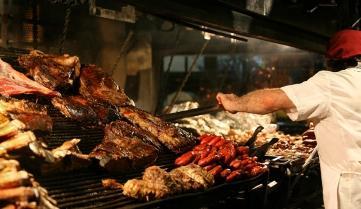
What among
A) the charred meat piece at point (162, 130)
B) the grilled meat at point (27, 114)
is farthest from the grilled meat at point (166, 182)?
the grilled meat at point (27, 114)

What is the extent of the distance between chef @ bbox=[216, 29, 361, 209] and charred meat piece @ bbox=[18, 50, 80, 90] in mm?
2142

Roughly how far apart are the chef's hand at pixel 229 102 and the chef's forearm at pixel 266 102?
10 cm

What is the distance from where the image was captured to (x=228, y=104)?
15.8 ft

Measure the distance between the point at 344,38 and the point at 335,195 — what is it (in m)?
1.97

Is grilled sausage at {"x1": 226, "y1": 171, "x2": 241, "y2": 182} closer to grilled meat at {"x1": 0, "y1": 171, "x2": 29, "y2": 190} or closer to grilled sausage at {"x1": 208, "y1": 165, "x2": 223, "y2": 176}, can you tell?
grilled sausage at {"x1": 208, "y1": 165, "x2": 223, "y2": 176}

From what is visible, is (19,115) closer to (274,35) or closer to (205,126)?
(274,35)

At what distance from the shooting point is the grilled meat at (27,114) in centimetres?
381

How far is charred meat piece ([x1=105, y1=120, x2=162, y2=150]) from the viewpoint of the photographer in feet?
15.4

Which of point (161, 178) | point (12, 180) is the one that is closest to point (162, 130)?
point (161, 178)

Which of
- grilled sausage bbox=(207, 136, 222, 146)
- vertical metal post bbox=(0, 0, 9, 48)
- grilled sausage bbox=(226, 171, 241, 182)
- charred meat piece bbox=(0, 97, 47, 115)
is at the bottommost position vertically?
grilled sausage bbox=(226, 171, 241, 182)

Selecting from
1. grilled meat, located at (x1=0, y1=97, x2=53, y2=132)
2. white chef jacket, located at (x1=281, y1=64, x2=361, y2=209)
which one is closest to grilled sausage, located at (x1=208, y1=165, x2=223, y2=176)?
white chef jacket, located at (x1=281, y1=64, x2=361, y2=209)

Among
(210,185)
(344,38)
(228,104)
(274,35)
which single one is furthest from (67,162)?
(274,35)

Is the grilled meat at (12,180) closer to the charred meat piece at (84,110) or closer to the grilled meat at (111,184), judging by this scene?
the grilled meat at (111,184)

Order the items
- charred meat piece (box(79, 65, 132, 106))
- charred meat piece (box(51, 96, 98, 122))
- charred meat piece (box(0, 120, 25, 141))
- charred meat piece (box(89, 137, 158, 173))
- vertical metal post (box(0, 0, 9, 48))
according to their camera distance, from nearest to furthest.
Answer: charred meat piece (box(0, 120, 25, 141))
charred meat piece (box(89, 137, 158, 173))
charred meat piece (box(51, 96, 98, 122))
charred meat piece (box(79, 65, 132, 106))
vertical metal post (box(0, 0, 9, 48))
